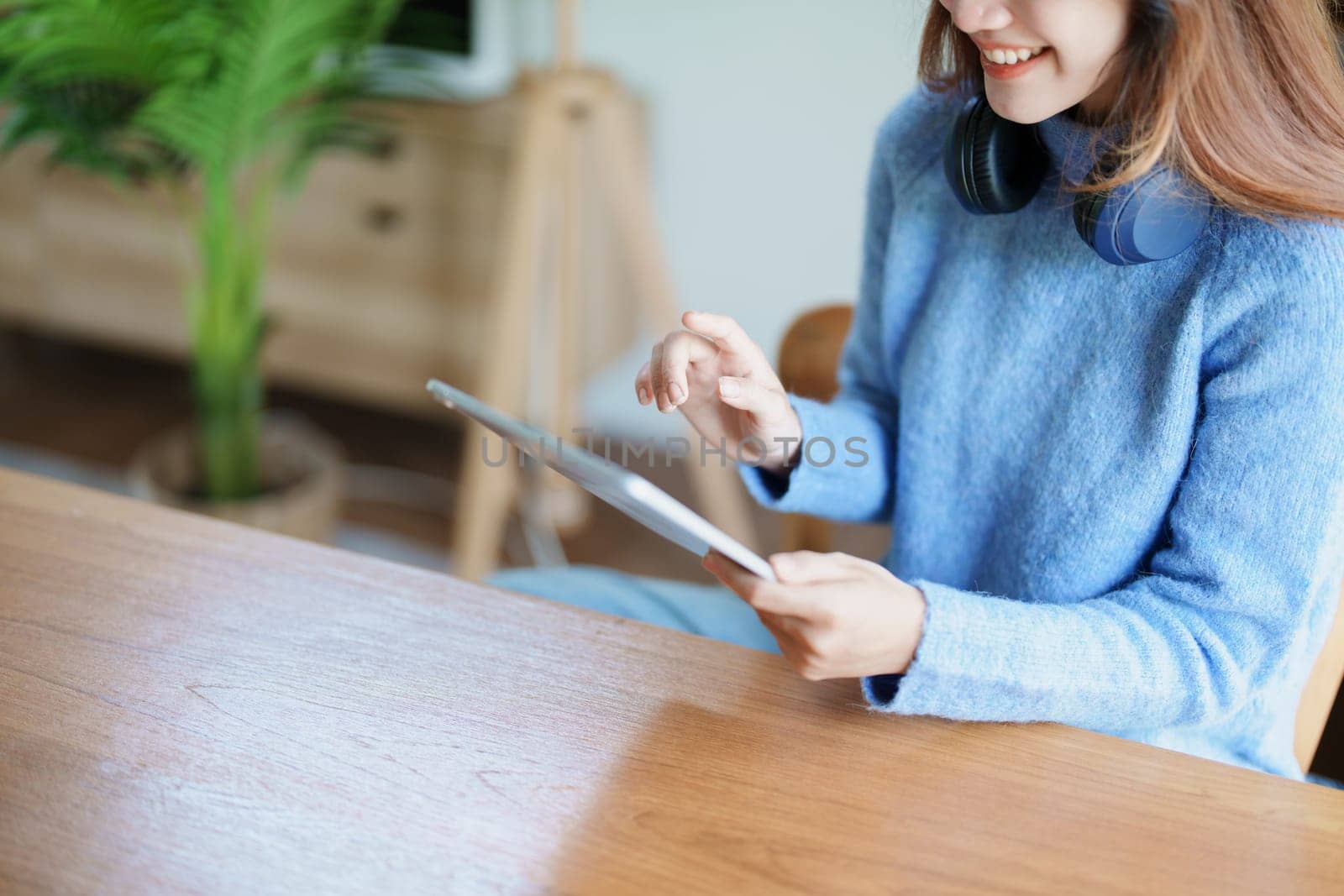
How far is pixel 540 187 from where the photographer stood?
1.62 metres

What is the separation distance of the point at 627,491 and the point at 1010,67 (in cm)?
37

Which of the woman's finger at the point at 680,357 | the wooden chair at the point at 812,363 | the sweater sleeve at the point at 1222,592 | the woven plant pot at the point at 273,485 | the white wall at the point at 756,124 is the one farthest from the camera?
the white wall at the point at 756,124

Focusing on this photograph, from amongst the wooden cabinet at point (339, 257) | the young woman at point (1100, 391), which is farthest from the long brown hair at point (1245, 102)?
the wooden cabinet at point (339, 257)

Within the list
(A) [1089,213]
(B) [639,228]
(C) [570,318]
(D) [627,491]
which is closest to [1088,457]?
(A) [1089,213]

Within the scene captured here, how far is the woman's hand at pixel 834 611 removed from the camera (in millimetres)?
621

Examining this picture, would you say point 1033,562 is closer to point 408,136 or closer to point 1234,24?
point 1234,24

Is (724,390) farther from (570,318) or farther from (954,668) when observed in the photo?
(570,318)

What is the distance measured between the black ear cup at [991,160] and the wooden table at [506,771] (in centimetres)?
35

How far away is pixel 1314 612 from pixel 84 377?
262 centimetres

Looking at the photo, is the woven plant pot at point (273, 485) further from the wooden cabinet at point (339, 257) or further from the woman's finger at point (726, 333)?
the woman's finger at point (726, 333)

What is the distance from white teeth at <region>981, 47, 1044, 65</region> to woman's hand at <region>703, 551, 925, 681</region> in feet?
1.04

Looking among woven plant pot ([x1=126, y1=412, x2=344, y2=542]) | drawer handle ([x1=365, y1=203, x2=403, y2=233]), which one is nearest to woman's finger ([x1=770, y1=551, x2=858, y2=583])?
woven plant pot ([x1=126, y1=412, x2=344, y2=542])

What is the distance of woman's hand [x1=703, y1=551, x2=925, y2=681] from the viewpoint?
621 millimetres

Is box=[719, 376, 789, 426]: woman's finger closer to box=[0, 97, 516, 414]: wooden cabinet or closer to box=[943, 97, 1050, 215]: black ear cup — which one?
box=[943, 97, 1050, 215]: black ear cup
